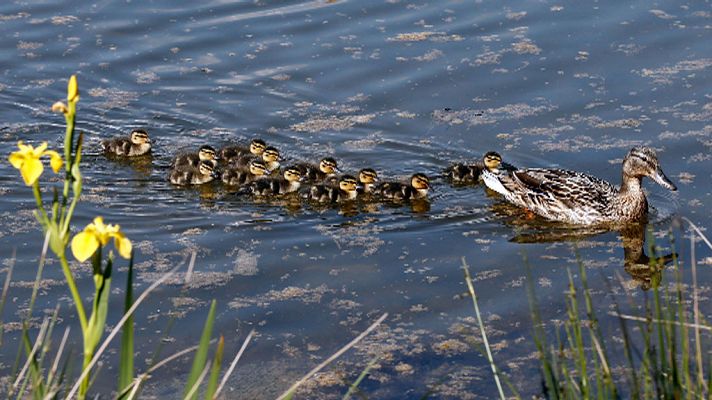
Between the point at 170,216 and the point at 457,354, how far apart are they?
256cm

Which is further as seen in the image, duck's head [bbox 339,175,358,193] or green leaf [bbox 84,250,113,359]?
duck's head [bbox 339,175,358,193]

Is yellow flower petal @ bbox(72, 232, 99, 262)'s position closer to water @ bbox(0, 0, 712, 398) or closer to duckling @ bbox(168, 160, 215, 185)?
water @ bbox(0, 0, 712, 398)

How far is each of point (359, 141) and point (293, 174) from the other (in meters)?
0.87

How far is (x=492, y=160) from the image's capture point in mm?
8492

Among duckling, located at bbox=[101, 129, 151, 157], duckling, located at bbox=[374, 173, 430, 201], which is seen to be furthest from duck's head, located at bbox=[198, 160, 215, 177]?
duckling, located at bbox=[374, 173, 430, 201]

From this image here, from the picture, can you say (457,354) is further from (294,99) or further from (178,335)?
(294,99)

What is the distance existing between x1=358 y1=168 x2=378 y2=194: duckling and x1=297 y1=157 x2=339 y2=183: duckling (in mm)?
229

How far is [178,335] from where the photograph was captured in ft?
20.7

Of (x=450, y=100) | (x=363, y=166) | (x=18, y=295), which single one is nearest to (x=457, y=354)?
(x=18, y=295)

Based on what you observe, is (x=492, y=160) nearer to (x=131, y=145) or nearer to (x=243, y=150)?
(x=243, y=150)

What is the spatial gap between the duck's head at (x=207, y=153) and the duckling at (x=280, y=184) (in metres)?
0.37

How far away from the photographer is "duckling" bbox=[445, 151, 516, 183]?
851cm

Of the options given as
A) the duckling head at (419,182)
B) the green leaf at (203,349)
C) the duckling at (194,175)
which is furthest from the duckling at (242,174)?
the green leaf at (203,349)

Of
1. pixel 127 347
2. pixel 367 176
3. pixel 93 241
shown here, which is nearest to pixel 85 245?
pixel 93 241
